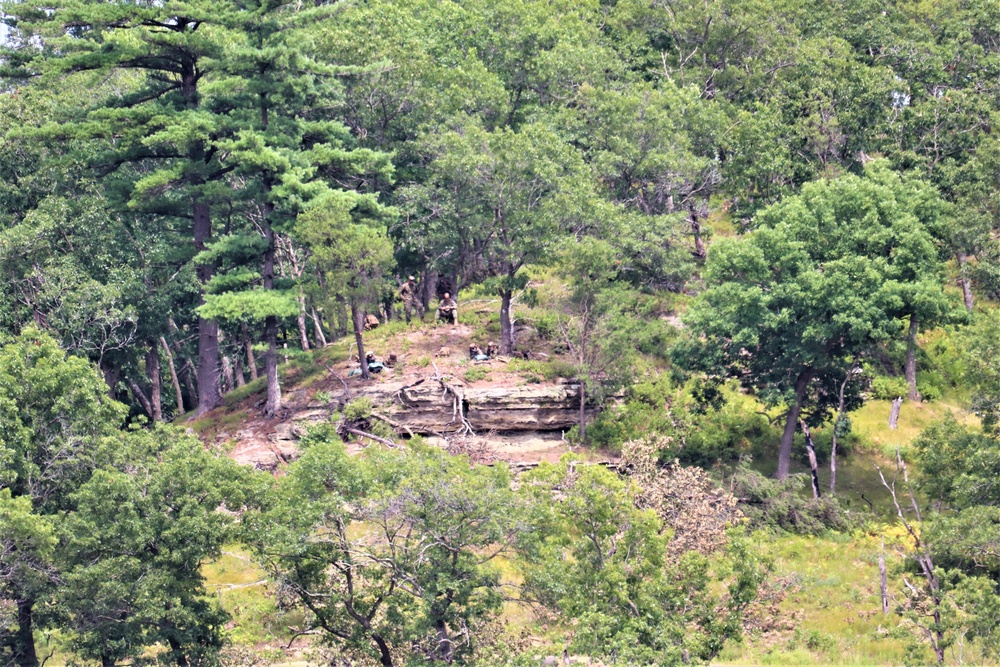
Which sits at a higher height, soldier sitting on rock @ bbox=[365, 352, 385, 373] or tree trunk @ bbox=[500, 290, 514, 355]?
tree trunk @ bbox=[500, 290, 514, 355]

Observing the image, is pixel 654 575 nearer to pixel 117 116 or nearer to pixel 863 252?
pixel 863 252

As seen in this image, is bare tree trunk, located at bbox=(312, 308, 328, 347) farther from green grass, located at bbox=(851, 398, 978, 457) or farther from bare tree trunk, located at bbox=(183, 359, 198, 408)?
green grass, located at bbox=(851, 398, 978, 457)

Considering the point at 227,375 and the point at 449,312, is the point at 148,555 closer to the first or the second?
the point at 449,312

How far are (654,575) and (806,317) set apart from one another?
41.5ft

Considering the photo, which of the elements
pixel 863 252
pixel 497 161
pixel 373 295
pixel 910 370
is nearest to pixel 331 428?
pixel 373 295

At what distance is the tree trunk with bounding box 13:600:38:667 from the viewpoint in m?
27.3

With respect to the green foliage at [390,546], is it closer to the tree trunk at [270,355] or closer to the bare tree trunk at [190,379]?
the tree trunk at [270,355]

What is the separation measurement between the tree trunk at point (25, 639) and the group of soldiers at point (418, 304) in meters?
18.6

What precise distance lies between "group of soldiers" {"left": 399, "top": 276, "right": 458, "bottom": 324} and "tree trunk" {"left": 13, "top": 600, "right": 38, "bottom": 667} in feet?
61.0

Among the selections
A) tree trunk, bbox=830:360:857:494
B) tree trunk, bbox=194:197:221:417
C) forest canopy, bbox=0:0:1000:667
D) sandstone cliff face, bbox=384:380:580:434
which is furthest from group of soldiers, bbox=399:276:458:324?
tree trunk, bbox=830:360:857:494

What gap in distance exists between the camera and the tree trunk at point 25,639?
89.6 ft

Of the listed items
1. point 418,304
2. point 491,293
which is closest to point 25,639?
point 491,293

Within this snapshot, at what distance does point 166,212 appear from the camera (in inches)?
1644

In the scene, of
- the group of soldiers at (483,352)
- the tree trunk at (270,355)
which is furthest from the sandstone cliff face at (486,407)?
the tree trunk at (270,355)
